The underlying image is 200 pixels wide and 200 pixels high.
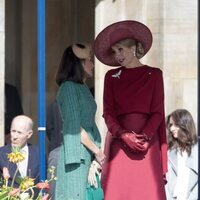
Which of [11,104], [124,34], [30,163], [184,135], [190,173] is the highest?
[124,34]

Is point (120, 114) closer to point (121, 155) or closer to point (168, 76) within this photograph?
point (121, 155)

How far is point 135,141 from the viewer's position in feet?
20.5

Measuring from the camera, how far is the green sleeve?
6395 mm

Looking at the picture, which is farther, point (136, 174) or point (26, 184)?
point (136, 174)

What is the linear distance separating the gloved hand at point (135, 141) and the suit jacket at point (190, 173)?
4.71ft

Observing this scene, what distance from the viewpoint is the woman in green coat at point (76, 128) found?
641 centimetres

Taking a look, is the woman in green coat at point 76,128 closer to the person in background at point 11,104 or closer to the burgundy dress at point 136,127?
the burgundy dress at point 136,127

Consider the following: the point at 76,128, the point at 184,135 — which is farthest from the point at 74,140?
the point at 184,135

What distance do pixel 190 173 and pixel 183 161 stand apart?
10 cm

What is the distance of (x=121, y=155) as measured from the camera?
6.39 meters

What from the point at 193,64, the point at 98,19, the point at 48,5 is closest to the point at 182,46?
the point at 193,64

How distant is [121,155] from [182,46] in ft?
11.9

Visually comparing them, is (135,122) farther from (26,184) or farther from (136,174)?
(26,184)

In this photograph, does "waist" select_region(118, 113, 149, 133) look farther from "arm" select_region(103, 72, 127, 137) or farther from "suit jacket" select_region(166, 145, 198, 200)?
"suit jacket" select_region(166, 145, 198, 200)
